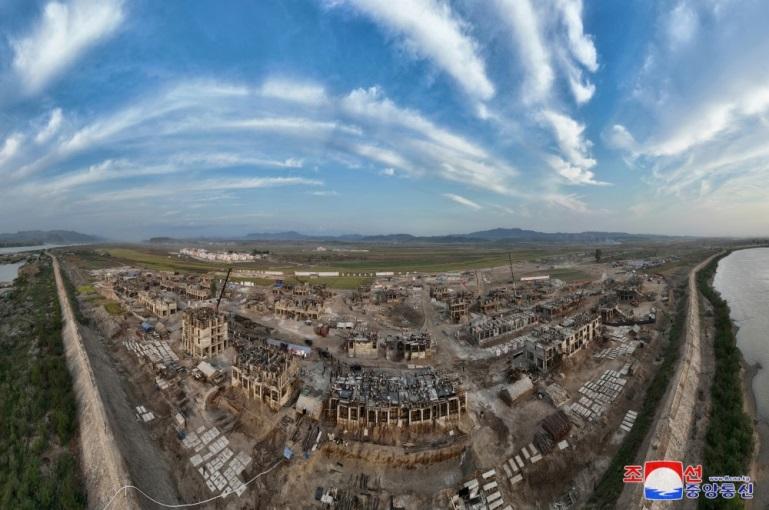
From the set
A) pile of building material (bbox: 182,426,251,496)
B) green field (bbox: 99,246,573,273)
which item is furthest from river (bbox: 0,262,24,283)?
pile of building material (bbox: 182,426,251,496)

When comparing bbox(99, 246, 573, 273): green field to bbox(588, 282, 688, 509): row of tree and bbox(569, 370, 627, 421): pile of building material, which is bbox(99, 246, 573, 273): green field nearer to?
bbox(588, 282, 688, 509): row of tree

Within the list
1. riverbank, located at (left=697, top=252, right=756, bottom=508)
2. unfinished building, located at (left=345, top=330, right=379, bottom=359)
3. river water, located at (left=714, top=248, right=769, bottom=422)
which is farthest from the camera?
unfinished building, located at (left=345, top=330, right=379, bottom=359)

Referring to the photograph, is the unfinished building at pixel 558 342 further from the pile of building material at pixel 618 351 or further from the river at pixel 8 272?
the river at pixel 8 272

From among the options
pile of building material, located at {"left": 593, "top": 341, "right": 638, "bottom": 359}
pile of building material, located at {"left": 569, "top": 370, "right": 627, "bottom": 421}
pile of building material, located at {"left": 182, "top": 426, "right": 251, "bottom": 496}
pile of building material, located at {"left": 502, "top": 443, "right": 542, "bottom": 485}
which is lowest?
pile of building material, located at {"left": 182, "top": 426, "right": 251, "bottom": 496}

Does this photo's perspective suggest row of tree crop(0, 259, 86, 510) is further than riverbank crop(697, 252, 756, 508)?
No

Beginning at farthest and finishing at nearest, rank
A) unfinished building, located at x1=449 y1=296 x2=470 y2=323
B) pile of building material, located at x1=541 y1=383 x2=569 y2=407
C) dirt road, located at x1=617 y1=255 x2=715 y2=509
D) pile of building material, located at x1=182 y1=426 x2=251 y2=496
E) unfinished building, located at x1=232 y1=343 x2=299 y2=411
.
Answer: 1. unfinished building, located at x1=449 y1=296 x2=470 y2=323
2. pile of building material, located at x1=541 y1=383 x2=569 y2=407
3. unfinished building, located at x1=232 y1=343 x2=299 y2=411
4. pile of building material, located at x1=182 y1=426 x2=251 y2=496
5. dirt road, located at x1=617 y1=255 x2=715 y2=509

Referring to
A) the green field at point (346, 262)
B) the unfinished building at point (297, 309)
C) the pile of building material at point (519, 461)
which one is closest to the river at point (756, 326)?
the pile of building material at point (519, 461)

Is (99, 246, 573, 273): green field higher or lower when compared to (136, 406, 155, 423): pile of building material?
higher
